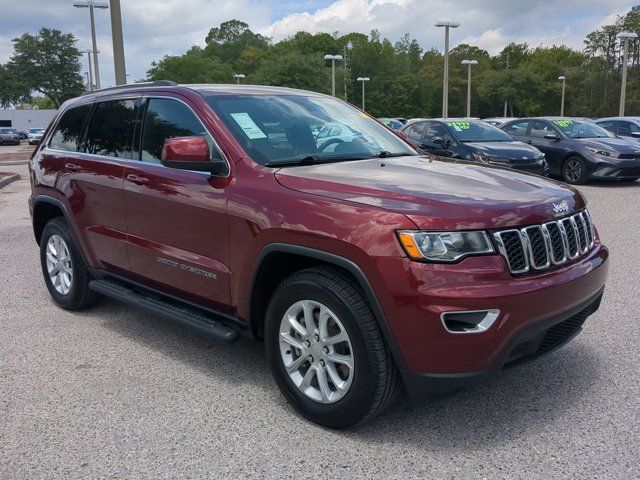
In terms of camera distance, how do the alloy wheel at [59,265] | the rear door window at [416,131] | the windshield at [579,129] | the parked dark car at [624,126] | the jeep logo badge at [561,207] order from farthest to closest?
the parked dark car at [624,126], the windshield at [579,129], the rear door window at [416,131], the alloy wheel at [59,265], the jeep logo badge at [561,207]

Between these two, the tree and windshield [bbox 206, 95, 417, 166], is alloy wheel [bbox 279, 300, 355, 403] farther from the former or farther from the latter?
the tree

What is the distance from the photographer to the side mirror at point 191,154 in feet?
11.3

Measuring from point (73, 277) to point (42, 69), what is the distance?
91.5 m

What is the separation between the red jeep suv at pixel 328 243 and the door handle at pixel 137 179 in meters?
0.02

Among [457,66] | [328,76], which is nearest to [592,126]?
[328,76]

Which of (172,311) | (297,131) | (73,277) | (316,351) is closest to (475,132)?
(297,131)

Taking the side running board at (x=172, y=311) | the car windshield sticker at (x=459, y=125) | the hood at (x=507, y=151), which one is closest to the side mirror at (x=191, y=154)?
the side running board at (x=172, y=311)

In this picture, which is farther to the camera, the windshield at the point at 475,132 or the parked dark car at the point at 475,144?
the windshield at the point at 475,132

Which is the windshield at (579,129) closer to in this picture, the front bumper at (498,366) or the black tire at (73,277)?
the black tire at (73,277)

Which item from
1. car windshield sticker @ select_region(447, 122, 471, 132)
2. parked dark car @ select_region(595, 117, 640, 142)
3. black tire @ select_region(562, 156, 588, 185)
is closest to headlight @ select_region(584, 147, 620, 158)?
black tire @ select_region(562, 156, 588, 185)

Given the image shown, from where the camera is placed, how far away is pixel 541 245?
117 inches

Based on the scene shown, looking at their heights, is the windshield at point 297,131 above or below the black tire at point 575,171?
above

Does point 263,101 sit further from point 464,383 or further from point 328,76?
point 328,76

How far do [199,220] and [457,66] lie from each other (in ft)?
301
